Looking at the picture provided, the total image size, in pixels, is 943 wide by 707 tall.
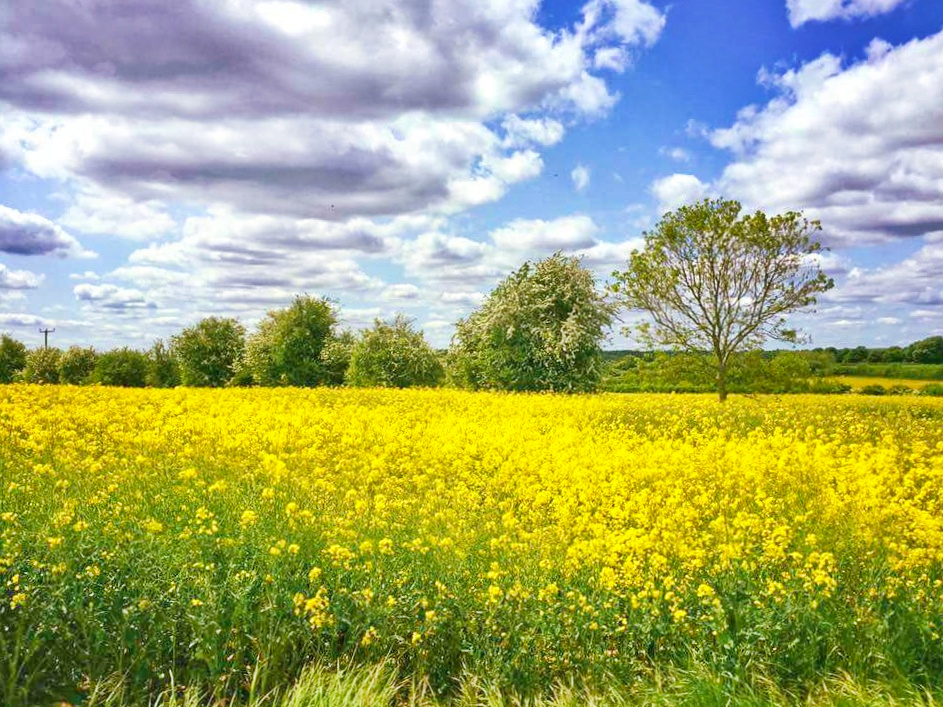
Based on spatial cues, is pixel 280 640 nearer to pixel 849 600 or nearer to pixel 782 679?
pixel 782 679

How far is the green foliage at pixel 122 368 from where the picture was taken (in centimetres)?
3406

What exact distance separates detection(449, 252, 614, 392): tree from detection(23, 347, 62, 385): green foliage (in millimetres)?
23457

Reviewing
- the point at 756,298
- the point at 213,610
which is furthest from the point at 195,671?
the point at 756,298

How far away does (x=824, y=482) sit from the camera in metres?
8.34

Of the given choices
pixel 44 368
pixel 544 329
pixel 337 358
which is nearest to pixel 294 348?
pixel 337 358

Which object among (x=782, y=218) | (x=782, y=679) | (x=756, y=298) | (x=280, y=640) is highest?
(x=782, y=218)

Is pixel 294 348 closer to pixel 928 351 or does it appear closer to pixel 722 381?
pixel 722 381

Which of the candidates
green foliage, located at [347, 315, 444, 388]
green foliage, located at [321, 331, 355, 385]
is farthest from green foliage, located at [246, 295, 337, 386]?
green foliage, located at [347, 315, 444, 388]

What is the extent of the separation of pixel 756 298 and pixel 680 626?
21.2m

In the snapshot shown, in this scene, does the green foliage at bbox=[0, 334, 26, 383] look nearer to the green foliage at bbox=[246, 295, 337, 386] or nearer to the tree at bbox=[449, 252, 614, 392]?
the green foliage at bbox=[246, 295, 337, 386]

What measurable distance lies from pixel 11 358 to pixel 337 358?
66.0 feet

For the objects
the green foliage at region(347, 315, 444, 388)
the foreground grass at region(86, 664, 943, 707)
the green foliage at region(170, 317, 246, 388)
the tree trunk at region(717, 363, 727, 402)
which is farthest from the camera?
the green foliage at region(170, 317, 246, 388)

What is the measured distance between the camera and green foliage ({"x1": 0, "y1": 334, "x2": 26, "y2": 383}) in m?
37.8

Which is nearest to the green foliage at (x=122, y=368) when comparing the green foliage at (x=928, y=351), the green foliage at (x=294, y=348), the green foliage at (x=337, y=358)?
the green foliage at (x=294, y=348)
